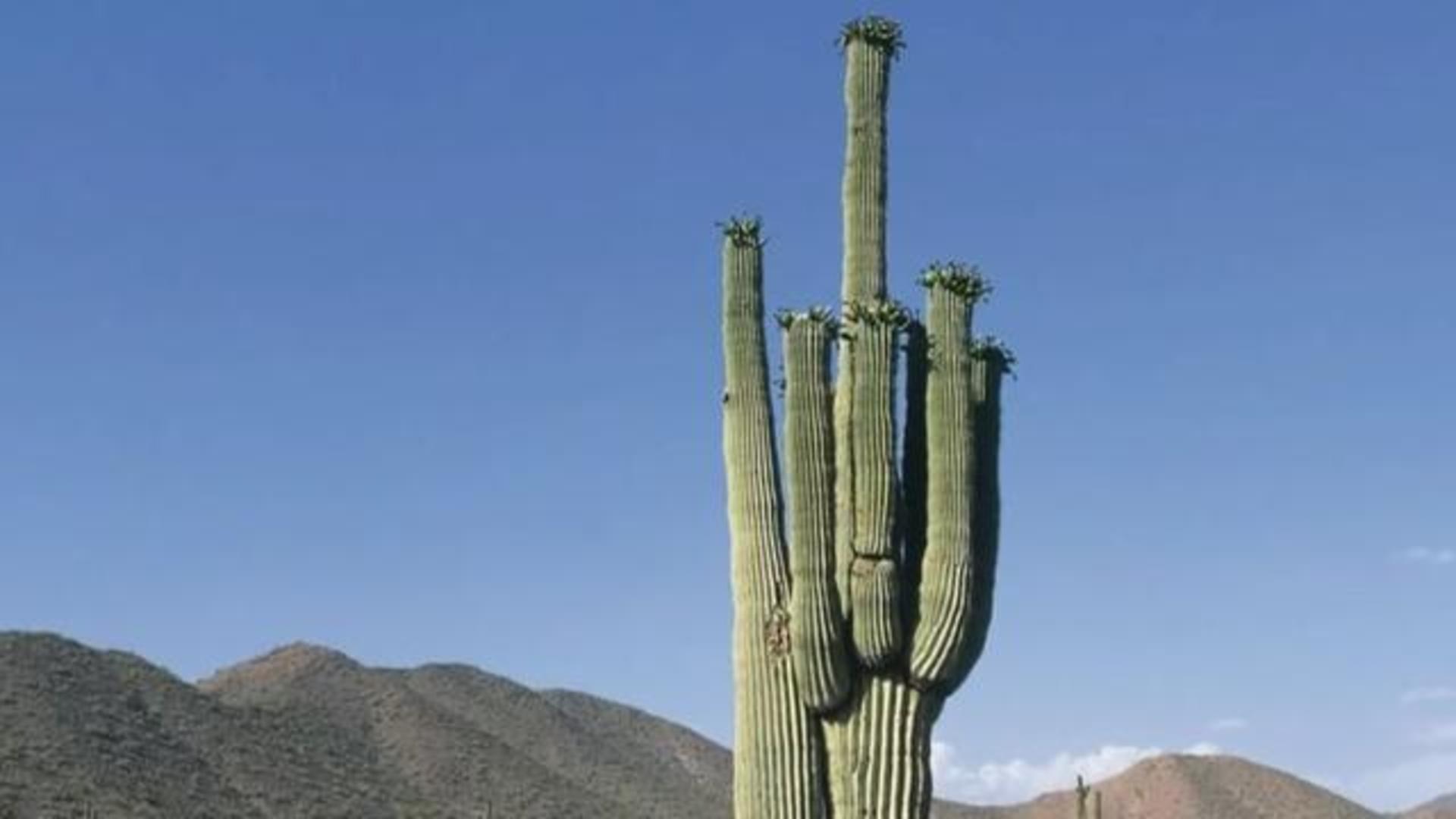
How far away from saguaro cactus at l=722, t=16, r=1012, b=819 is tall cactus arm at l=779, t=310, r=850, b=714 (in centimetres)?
1

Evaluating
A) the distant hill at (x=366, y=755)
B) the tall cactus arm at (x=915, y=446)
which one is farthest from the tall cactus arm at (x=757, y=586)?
the distant hill at (x=366, y=755)

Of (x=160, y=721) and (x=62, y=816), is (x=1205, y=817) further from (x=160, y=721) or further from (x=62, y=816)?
(x=62, y=816)

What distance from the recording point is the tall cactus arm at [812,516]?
1499 centimetres

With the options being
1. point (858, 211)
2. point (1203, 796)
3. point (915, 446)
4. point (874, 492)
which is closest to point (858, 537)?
point (874, 492)

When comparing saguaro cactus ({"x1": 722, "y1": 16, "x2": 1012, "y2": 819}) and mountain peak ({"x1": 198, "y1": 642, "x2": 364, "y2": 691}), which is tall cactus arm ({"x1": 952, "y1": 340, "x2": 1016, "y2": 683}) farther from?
mountain peak ({"x1": 198, "y1": 642, "x2": 364, "y2": 691})

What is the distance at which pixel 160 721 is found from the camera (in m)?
74.0

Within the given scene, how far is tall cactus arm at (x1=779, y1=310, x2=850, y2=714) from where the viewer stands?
14992 mm

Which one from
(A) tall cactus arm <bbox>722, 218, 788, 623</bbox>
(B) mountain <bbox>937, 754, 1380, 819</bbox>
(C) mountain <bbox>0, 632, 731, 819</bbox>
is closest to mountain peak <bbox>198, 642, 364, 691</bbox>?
(C) mountain <bbox>0, 632, 731, 819</bbox>

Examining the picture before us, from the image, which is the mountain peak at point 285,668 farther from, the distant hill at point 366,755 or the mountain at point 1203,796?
the mountain at point 1203,796

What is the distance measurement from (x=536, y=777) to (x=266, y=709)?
38.9 ft

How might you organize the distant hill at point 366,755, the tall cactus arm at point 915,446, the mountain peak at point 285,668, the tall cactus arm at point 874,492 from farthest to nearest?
the mountain peak at point 285,668, the distant hill at point 366,755, the tall cactus arm at point 915,446, the tall cactus arm at point 874,492

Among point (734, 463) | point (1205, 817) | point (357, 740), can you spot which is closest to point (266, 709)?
point (357, 740)

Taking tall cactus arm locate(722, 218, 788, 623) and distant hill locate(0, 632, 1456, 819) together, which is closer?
tall cactus arm locate(722, 218, 788, 623)

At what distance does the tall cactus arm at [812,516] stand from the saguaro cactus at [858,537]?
1 centimetres
